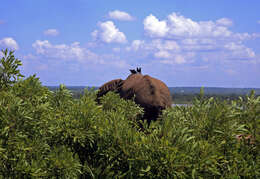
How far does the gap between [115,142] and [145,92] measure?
18.8 ft

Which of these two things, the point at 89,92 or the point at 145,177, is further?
the point at 89,92

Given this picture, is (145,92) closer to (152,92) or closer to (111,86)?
(152,92)

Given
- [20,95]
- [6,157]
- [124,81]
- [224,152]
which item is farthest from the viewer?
[124,81]

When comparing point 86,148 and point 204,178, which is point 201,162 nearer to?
point 204,178

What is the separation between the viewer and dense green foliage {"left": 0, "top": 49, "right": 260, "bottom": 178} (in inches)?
190

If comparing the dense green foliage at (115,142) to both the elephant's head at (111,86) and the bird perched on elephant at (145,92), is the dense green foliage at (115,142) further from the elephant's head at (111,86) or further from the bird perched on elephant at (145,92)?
the elephant's head at (111,86)

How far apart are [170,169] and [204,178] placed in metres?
0.64

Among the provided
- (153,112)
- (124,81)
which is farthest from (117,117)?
(124,81)

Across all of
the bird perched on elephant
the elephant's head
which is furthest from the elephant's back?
the elephant's head

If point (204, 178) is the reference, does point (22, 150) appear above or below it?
above

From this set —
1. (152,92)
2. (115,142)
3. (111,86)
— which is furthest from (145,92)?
(115,142)

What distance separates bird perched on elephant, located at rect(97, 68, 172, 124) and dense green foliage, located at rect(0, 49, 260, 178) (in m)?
4.46

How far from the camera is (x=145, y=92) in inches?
425

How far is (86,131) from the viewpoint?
213 inches
